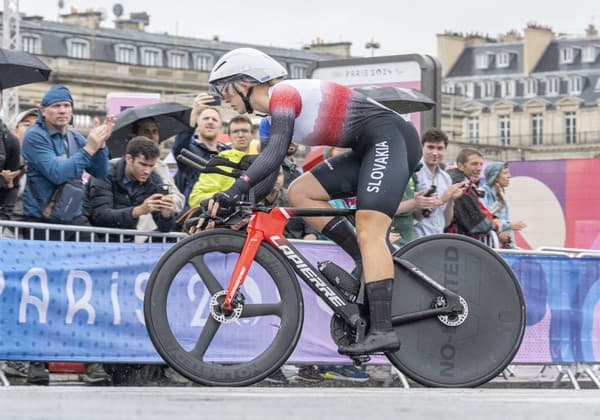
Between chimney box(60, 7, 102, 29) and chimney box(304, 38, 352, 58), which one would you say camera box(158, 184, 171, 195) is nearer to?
chimney box(60, 7, 102, 29)

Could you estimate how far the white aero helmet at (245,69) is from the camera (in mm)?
8398

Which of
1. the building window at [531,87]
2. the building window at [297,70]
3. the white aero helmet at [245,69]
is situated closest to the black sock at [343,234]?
the white aero helmet at [245,69]

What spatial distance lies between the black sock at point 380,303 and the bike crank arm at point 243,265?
657mm

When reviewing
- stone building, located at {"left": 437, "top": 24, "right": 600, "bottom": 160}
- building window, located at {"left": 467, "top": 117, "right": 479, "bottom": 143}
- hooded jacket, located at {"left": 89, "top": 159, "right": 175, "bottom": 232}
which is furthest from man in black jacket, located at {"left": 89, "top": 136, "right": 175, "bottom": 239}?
building window, located at {"left": 467, "top": 117, "right": 479, "bottom": 143}

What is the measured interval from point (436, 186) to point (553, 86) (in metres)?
129

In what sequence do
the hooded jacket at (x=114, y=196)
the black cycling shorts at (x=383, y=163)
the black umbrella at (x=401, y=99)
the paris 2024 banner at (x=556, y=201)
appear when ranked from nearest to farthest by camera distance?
the black cycling shorts at (x=383, y=163)
the hooded jacket at (x=114, y=196)
the black umbrella at (x=401, y=99)
the paris 2024 banner at (x=556, y=201)

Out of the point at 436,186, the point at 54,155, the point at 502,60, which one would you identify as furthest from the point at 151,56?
the point at 54,155

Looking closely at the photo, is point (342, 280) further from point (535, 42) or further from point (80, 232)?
point (535, 42)

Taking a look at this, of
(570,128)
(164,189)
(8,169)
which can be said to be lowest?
(164,189)

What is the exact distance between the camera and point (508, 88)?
143 metres

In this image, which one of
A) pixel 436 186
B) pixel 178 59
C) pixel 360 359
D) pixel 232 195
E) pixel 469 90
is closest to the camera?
pixel 232 195

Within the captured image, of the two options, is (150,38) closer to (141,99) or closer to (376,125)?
(141,99)

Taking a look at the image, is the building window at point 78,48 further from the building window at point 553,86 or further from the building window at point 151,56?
the building window at point 553,86

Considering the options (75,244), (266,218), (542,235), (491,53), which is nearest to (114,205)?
(75,244)
